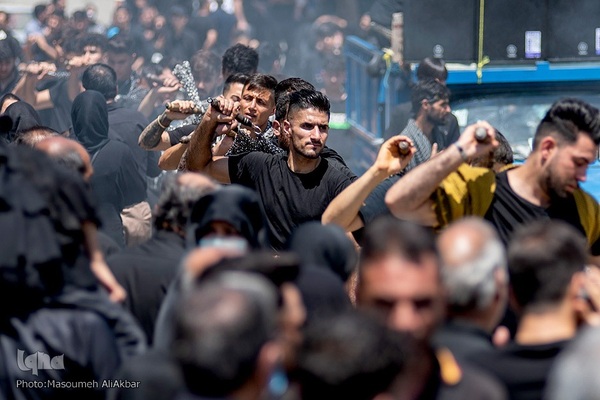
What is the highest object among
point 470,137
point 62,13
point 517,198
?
point 470,137

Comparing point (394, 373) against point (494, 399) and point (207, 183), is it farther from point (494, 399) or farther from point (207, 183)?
point (207, 183)

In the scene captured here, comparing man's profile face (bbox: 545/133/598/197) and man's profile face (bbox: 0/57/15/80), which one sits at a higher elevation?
man's profile face (bbox: 545/133/598/197)

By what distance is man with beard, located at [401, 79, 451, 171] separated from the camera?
9.12m

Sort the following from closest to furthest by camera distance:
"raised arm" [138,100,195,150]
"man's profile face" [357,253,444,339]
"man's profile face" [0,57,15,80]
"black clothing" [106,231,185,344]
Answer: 1. "man's profile face" [357,253,444,339]
2. "black clothing" [106,231,185,344]
3. "raised arm" [138,100,195,150]
4. "man's profile face" [0,57,15,80]

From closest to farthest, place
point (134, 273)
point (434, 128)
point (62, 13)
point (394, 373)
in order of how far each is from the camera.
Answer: point (394, 373) < point (134, 273) < point (434, 128) < point (62, 13)

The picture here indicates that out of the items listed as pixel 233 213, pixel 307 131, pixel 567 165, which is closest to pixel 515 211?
pixel 567 165

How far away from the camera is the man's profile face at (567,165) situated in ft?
16.6

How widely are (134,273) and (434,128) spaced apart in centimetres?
499

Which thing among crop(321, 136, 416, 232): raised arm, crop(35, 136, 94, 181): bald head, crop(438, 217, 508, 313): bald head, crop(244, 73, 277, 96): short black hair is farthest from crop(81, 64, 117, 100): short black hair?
crop(438, 217, 508, 313): bald head

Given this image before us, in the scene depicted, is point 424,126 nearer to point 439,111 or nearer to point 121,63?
point 439,111

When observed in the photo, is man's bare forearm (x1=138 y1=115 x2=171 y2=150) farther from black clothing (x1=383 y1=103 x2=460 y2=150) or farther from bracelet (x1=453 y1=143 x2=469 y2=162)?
bracelet (x1=453 y1=143 x2=469 y2=162)

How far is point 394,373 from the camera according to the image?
2969mm

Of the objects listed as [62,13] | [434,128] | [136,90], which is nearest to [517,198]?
[434,128]

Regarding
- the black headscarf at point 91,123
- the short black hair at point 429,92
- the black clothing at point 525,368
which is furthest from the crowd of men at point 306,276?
the short black hair at point 429,92
